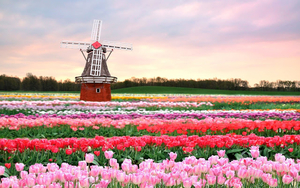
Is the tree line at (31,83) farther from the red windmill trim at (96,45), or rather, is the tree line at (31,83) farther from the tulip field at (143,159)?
the tulip field at (143,159)

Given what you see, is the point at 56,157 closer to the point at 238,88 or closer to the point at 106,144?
the point at 106,144

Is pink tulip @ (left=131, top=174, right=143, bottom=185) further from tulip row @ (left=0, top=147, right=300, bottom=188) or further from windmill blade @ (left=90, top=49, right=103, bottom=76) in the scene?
windmill blade @ (left=90, top=49, right=103, bottom=76)

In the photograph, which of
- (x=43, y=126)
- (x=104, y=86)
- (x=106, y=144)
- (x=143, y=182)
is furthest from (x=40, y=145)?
(x=104, y=86)

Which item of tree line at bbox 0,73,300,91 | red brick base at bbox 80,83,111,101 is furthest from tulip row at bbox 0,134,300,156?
tree line at bbox 0,73,300,91

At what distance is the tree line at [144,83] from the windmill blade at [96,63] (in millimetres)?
44842

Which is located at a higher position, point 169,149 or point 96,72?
point 96,72

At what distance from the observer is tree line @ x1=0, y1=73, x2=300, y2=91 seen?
59031 millimetres

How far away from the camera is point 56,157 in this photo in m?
4.55

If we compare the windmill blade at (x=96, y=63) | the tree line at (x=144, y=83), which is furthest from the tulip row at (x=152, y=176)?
the tree line at (x=144, y=83)

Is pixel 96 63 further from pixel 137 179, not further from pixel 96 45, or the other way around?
pixel 137 179

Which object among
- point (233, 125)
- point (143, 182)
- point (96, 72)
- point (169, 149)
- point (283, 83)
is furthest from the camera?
point (283, 83)

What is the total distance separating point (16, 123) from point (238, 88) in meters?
60.2

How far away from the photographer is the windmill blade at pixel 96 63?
2027 cm

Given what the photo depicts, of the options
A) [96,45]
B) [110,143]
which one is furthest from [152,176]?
[96,45]
